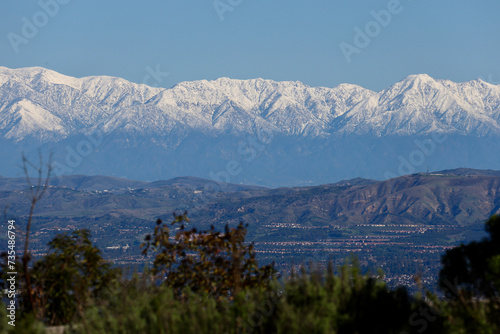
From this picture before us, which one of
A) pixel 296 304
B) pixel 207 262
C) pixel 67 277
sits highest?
pixel 207 262

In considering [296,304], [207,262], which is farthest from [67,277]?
[296,304]

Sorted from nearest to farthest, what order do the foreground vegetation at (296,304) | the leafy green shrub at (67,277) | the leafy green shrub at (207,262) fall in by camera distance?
the foreground vegetation at (296,304)
the leafy green shrub at (67,277)
the leafy green shrub at (207,262)

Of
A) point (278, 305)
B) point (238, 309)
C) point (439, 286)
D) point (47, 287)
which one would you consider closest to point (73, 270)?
point (47, 287)

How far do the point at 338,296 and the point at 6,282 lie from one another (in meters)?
8.17

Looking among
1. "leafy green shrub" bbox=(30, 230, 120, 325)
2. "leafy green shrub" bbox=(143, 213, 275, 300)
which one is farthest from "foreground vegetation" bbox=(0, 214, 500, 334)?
"leafy green shrub" bbox=(143, 213, 275, 300)

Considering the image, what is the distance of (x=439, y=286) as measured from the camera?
49.1 ft

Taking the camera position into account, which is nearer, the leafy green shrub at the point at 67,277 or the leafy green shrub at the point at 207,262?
the leafy green shrub at the point at 67,277

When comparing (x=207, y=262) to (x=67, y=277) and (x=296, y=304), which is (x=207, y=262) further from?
(x=296, y=304)

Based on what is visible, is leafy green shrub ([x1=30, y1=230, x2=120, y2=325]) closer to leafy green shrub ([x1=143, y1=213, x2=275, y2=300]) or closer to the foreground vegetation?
the foreground vegetation

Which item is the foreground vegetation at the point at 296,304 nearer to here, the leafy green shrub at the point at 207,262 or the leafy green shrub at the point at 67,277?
the leafy green shrub at the point at 67,277

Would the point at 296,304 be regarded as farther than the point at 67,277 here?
No

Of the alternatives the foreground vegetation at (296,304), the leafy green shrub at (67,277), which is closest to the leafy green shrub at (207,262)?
the foreground vegetation at (296,304)

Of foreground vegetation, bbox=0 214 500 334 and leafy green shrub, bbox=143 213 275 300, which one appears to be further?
leafy green shrub, bbox=143 213 275 300

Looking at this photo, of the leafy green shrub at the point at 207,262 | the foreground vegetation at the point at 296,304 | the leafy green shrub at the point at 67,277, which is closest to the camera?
the foreground vegetation at the point at 296,304
